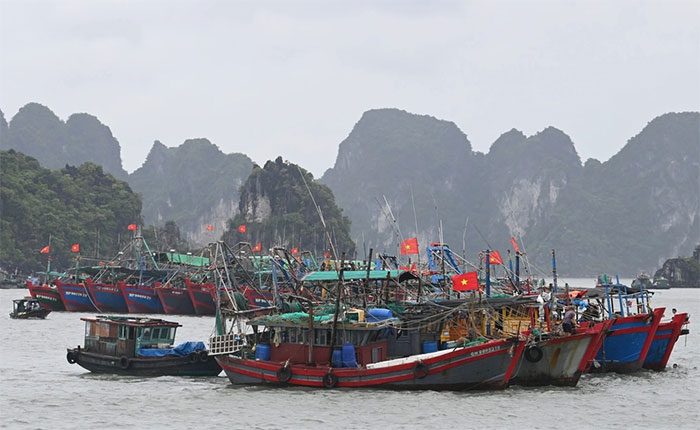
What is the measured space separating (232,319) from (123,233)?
426 feet

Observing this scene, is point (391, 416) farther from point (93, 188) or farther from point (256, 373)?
point (93, 188)

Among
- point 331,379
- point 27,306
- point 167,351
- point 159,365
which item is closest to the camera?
point 331,379

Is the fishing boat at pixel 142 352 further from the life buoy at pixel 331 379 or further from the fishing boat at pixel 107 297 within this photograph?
the fishing boat at pixel 107 297

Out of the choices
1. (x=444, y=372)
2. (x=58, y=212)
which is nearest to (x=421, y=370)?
(x=444, y=372)

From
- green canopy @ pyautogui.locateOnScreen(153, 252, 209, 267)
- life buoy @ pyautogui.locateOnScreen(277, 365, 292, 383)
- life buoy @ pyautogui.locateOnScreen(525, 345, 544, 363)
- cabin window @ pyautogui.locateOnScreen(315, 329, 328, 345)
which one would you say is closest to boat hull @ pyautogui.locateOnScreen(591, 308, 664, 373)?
life buoy @ pyautogui.locateOnScreen(525, 345, 544, 363)

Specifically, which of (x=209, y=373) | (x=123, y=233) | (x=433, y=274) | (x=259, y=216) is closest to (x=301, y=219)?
(x=259, y=216)

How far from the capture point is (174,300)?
3169 inches

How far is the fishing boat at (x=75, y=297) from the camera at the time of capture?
82.7 metres

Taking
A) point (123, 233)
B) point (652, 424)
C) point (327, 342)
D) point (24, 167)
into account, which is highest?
point (24, 167)

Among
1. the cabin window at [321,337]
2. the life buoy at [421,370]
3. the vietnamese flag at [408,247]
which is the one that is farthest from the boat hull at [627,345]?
the cabin window at [321,337]

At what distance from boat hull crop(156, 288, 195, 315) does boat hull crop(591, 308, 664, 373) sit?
153ft

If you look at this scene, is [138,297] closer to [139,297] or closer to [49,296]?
[139,297]

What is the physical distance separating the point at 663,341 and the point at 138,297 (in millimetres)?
48711

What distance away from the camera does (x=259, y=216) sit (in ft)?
594
